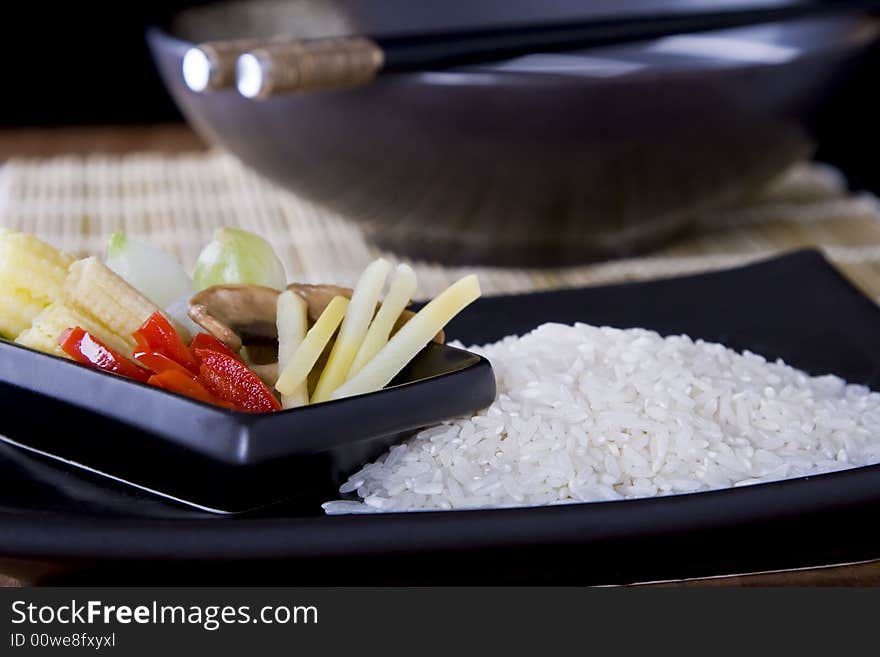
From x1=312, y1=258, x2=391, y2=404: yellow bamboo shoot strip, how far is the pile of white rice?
0.30 feet

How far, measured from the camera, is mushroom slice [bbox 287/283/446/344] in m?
1.19

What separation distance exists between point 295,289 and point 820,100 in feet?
3.44

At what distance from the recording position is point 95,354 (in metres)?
1.11

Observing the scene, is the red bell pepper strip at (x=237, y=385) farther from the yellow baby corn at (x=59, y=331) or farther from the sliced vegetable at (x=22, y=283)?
the sliced vegetable at (x=22, y=283)

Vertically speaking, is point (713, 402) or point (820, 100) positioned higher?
point (820, 100)

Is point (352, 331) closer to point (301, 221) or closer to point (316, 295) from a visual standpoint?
point (316, 295)

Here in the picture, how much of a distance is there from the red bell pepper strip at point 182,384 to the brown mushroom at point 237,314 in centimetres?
6

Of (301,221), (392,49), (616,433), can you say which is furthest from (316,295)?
(301,221)

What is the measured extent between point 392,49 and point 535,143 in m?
0.24

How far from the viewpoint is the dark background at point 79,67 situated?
3.70 meters

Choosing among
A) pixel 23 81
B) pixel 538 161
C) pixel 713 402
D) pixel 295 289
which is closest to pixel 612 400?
pixel 713 402

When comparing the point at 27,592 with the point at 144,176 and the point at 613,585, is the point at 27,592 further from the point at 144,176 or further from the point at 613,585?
the point at 144,176

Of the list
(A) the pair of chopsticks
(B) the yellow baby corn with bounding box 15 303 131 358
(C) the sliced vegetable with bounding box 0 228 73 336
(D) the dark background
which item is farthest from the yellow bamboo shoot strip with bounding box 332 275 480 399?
(D) the dark background

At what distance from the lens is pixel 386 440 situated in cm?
108
